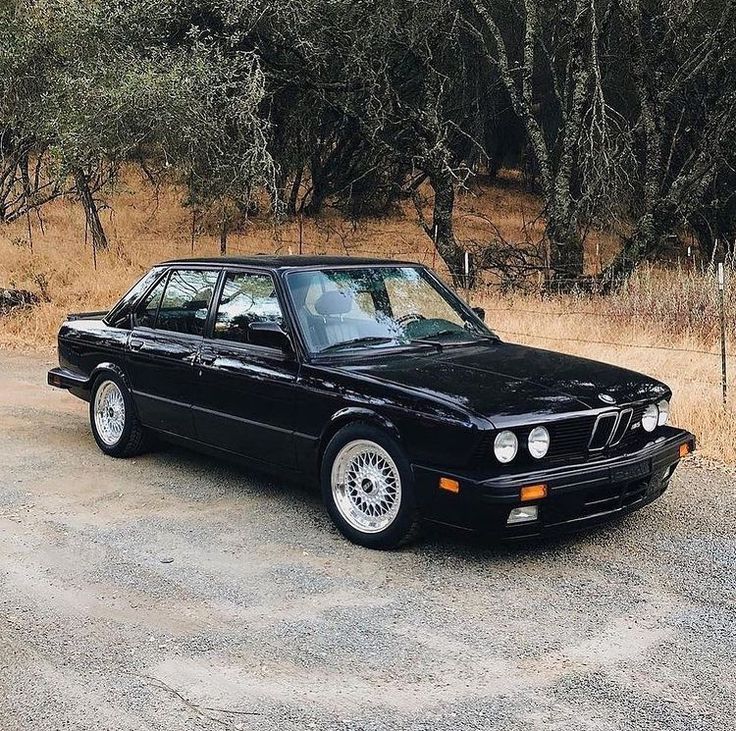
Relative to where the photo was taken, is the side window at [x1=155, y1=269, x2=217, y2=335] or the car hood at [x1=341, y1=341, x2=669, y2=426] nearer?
the car hood at [x1=341, y1=341, x2=669, y2=426]

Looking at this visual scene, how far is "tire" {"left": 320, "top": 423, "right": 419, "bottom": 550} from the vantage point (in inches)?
182

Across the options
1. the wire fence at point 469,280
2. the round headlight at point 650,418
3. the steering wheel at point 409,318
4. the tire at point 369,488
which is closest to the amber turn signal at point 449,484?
the tire at point 369,488

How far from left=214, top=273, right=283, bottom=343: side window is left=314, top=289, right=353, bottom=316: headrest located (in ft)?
0.82

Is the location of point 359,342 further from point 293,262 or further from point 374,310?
point 293,262

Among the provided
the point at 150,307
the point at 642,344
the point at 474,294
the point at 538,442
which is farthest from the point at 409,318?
the point at 474,294

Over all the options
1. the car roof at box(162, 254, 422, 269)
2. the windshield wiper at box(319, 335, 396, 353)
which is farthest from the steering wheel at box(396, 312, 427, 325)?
the car roof at box(162, 254, 422, 269)

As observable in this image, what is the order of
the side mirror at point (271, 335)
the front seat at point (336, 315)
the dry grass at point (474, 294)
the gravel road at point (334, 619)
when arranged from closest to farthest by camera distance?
the gravel road at point (334, 619) < the side mirror at point (271, 335) < the front seat at point (336, 315) < the dry grass at point (474, 294)

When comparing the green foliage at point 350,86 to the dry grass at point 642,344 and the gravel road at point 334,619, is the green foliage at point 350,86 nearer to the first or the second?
the dry grass at point 642,344

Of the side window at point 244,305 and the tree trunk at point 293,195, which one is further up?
the tree trunk at point 293,195

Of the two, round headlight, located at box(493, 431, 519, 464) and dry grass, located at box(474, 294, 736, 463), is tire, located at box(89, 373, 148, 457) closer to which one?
round headlight, located at box(493, 431, 519, 464)

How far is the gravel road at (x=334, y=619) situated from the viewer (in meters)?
3.24

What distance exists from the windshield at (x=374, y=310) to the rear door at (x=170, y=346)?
0.87 metres

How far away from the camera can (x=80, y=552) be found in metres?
4.77

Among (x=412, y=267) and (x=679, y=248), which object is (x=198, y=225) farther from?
(x=412, y=267)
